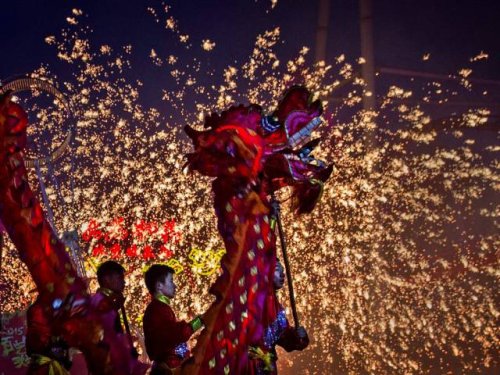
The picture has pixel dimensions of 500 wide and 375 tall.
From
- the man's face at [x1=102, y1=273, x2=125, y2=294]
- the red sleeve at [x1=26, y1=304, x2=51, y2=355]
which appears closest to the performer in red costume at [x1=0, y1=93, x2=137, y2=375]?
the red sleeve at [x1=26, y1=304, x2=51, y2=355]

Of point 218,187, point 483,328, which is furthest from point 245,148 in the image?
point 483,328

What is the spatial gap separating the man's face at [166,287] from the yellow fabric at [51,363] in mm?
692

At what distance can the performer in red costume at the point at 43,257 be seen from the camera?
1.93m

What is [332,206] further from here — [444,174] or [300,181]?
[300,181]

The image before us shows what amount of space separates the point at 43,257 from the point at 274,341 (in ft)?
4.42

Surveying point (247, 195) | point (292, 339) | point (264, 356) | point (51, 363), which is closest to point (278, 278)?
point (292, 339)

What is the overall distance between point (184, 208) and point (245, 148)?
10699mm

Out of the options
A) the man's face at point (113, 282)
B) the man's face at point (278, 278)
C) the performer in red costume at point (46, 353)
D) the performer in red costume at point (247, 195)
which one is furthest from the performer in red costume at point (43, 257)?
the man's face at point (278, 278)

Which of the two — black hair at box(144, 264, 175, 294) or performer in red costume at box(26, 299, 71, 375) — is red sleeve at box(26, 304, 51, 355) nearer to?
performer in red costume at box(26, 299, 71, 375)

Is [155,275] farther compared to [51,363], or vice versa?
[155,275]

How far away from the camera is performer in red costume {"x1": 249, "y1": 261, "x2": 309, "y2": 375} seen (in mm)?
2645

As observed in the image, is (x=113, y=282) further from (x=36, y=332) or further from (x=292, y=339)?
(x=292, y=339)

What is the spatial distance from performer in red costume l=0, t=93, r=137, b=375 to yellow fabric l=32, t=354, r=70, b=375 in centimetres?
69

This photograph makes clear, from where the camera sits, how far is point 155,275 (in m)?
3.12
